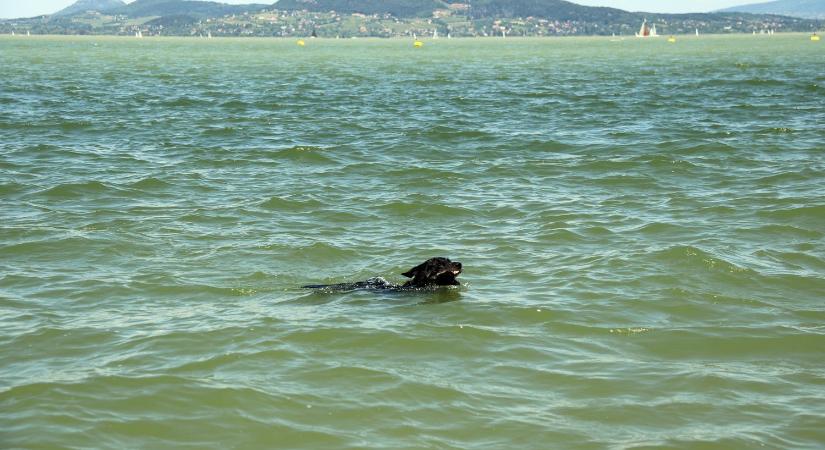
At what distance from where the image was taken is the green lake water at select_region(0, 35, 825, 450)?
23.2 ft

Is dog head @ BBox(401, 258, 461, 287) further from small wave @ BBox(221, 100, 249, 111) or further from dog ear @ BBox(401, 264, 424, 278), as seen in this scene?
small wave @ BBox(221, 100, 249, 111)

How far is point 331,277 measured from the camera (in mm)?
11398

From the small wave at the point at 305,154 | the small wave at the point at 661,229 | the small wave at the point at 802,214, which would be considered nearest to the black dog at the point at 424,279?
the small wave at the point at 661,229

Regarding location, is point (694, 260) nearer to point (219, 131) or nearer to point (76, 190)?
point (76, 190)

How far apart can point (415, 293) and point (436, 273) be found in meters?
0.34

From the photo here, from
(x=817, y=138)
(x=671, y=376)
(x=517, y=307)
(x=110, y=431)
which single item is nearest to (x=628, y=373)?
(x=671, y=376)

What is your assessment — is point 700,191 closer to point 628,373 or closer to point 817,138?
point 817,138

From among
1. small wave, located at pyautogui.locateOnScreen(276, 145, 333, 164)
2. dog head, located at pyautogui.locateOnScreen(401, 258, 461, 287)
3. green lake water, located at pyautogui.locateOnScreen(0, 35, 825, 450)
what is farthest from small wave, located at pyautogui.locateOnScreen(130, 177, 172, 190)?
dog head, located at pyautogui.locateOnScreen(401, 258, 461, 287)

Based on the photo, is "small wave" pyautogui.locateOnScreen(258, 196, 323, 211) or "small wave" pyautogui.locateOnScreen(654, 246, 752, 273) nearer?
"small wave" pyautogui.locateOnScreen(654, 246, 752, 273)

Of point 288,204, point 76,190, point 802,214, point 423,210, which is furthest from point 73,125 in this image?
point 802,214

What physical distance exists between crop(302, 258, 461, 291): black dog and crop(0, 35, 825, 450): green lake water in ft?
0.62

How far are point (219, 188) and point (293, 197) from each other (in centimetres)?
183

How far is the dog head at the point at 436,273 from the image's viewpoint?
33.5 ft

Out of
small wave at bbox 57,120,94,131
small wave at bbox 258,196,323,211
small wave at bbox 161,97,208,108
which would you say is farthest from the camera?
small wave at bbox 161,97,208,108
